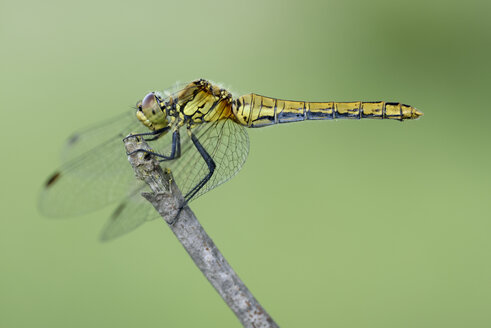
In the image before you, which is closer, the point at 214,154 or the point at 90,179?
the point at 214,154

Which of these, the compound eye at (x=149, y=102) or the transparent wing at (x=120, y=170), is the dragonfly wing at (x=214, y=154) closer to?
the transparent wing at (x=120, y=170)

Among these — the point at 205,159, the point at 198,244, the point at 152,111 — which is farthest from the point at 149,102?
the point at 198,244

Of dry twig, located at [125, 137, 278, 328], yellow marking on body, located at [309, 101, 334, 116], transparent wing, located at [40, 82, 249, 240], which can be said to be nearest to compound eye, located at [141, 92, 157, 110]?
transparent wing, located at [40, 82, 249, 240]

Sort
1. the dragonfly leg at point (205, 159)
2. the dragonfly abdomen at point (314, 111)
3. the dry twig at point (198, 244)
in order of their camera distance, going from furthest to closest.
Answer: the dragonfly abdomen at point (314, 111)
the dragonfly leg at point (205, 159)
the dry twig at point (198, 244)

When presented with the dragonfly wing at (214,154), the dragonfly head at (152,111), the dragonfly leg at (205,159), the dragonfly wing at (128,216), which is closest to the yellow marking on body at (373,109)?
the dragonfly wing at (214,154)

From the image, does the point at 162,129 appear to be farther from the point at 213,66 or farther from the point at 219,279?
the point at 213,66

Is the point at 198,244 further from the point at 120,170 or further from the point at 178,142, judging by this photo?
the point at 120,170

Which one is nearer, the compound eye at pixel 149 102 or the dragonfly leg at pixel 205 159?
the dragonfly leg at pixel 205 159

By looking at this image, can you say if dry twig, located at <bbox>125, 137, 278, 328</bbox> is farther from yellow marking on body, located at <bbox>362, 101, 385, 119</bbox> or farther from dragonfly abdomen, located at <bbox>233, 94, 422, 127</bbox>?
yellow marking on body, located at <bbox>362, 101, 385, 119</bbox>
